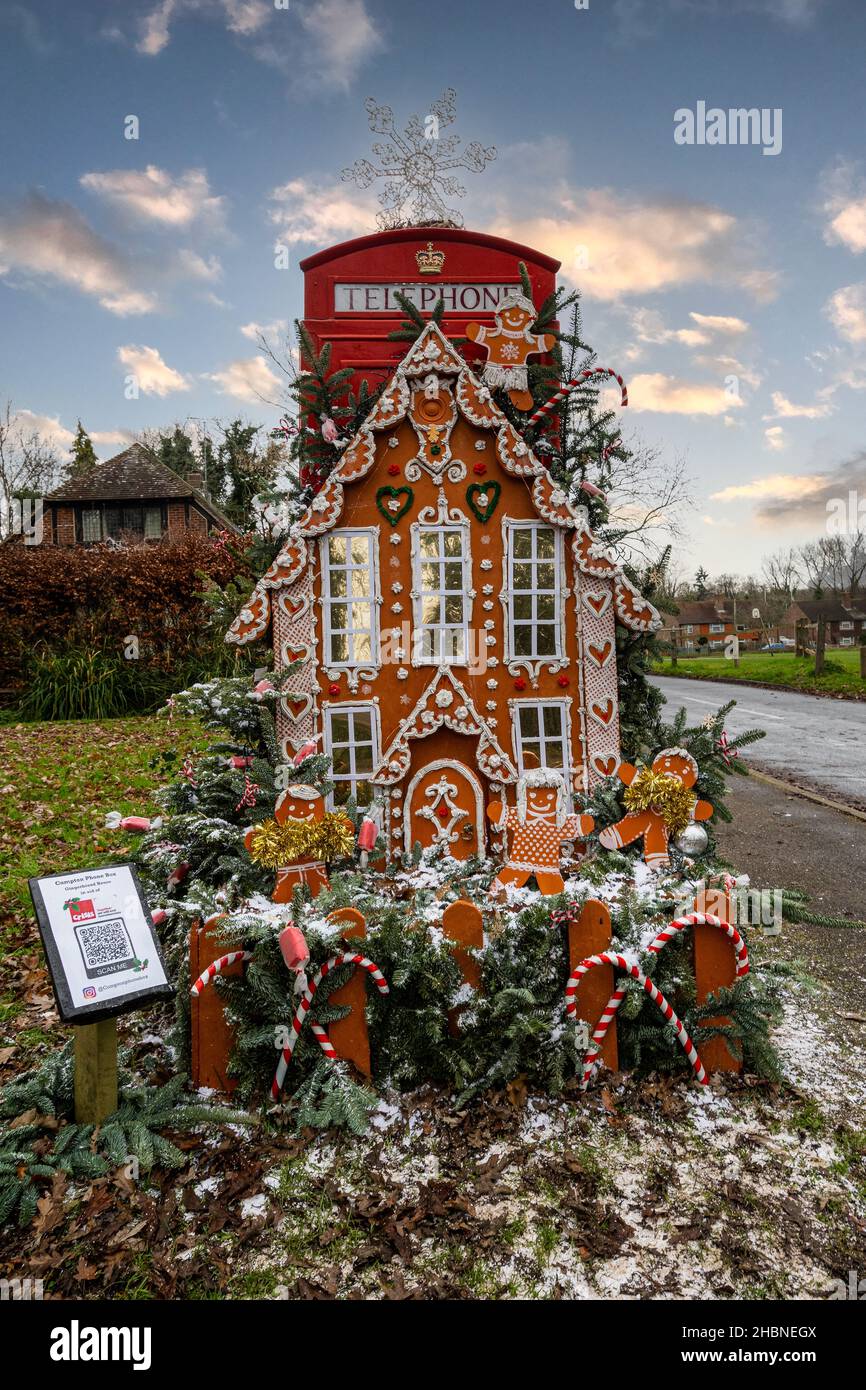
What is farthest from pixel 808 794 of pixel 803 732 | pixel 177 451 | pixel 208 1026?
pixel 177 451

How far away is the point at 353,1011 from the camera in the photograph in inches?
121

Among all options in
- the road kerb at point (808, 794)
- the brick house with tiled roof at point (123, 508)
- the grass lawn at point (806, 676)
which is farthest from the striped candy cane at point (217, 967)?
the brick house with tiled roof at point (123, 508)

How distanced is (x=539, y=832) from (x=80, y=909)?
2.13 m

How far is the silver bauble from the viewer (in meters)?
3.82

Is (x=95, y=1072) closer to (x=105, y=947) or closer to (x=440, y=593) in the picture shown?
(x=105, y=947)

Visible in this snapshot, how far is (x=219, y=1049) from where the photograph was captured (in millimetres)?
3088

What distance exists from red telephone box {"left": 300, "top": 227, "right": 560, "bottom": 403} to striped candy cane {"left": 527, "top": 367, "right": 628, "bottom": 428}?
0.72 meters

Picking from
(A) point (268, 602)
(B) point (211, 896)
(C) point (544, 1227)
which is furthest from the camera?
(A) point (268, 602)

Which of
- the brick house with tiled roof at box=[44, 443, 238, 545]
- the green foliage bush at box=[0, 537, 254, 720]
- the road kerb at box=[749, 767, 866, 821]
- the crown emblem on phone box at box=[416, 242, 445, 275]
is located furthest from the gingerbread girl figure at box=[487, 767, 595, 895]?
the brick house with tiled roof at box=[44, 443, 238, 545]

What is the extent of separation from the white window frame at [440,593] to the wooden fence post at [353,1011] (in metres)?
1.89

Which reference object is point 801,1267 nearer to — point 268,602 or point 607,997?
point 607,997

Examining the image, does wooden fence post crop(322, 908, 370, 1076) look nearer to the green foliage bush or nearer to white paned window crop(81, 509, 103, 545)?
the green foliage bush

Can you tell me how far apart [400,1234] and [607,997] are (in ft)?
4.08
